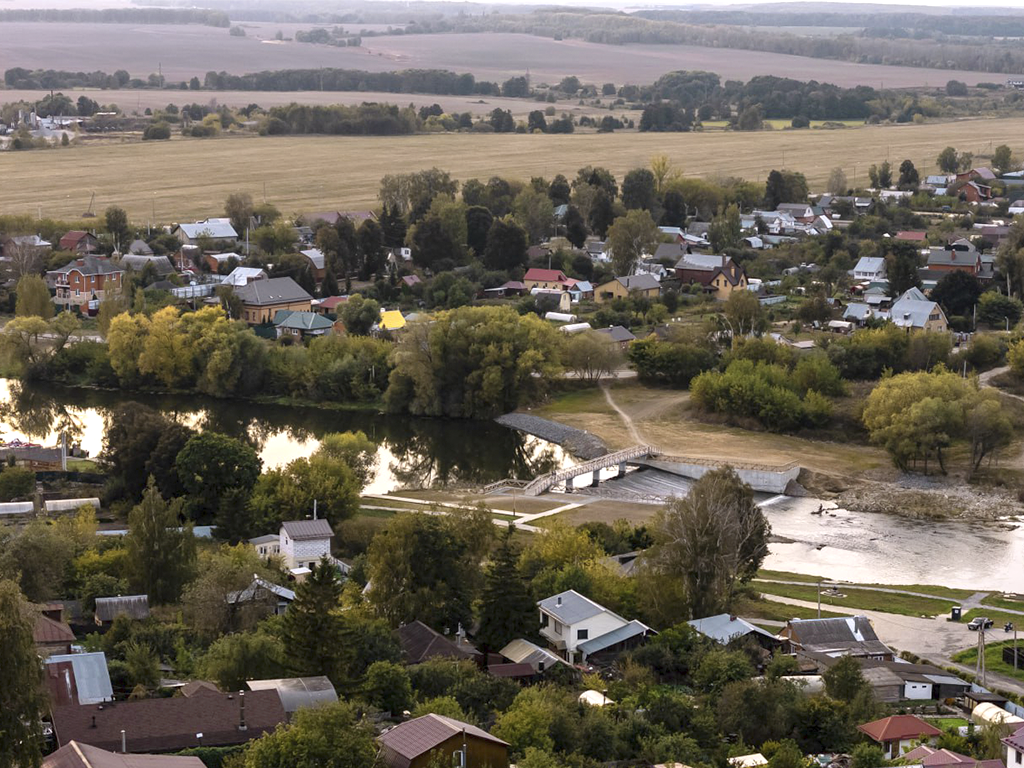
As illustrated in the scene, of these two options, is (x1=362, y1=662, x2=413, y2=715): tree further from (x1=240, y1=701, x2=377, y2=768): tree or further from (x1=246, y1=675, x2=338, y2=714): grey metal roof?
(x1=240, y1=701, x2=377, y2=768): tree

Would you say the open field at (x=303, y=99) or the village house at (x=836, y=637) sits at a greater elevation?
the village house at (x=836, y=637)

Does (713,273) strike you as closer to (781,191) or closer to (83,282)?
(781,191)

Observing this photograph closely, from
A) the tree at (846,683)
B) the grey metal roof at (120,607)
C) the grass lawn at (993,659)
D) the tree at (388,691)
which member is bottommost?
the grass lawn at (993,659)

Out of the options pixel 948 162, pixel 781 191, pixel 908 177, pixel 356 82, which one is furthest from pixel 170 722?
pixel 356 82

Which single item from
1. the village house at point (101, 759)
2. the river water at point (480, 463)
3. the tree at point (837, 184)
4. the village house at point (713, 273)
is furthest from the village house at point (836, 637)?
the tree at point (837, 184)

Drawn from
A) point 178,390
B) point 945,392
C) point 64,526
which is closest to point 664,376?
point 945,392

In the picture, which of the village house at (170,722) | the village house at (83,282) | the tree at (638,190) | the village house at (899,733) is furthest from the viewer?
the tree at (638,190)

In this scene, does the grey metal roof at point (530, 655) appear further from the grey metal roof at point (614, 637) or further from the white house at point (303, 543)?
the white house at point (303, 543)
